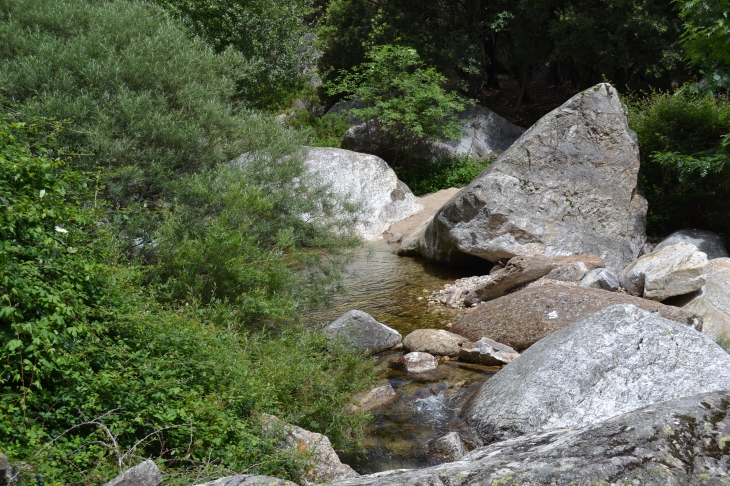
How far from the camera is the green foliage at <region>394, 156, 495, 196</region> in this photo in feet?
68.9

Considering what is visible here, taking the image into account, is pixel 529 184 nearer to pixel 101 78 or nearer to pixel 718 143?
pixel 718 143

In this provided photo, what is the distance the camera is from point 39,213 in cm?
500

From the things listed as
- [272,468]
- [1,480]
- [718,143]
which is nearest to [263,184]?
[272,468]

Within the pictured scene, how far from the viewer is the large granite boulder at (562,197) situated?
13.1m

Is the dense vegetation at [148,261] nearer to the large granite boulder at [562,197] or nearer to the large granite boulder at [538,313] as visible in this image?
the large granite boulder at [538,313]

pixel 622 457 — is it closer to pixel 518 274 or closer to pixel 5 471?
pixel 5 471

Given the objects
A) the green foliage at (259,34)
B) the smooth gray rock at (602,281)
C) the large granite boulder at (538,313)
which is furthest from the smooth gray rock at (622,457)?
the green foliage at (259,34)

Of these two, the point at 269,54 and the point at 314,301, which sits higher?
the point at 269,54

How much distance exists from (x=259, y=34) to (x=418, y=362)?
14021 millimetres

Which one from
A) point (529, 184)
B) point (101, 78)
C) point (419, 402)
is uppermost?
point (101, 78)

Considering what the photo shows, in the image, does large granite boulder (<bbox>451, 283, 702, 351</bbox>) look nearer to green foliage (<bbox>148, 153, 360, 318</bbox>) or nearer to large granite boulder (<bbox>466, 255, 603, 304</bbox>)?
large granite boulder (<bbox>466, 255, 603, 304</bbox>)

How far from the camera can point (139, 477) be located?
3.77m

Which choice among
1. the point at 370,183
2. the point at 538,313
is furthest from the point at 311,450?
the point at 370,183

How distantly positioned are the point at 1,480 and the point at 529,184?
11.5 meters
